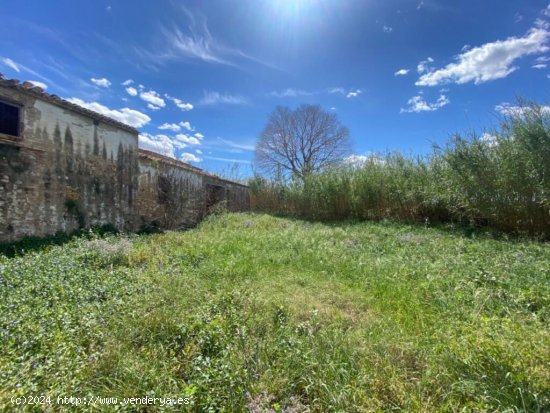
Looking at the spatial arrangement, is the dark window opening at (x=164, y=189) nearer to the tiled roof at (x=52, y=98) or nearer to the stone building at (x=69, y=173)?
the stone building at (x=69, y=173)

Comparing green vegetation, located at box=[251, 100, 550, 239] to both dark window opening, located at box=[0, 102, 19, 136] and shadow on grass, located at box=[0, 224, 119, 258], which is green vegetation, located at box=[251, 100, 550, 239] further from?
dark window opening, located at box=[0, 102, 19, 136]

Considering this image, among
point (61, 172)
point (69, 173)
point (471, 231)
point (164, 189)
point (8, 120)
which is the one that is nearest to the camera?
point (8, 120)

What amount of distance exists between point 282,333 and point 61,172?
23.9 feet

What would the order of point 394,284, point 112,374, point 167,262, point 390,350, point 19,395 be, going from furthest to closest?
point 167,262, point 394,284, point 390,350, point 112,374, point 19,395

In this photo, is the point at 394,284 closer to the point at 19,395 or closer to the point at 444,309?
the point at 444,309

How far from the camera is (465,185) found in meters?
8.25

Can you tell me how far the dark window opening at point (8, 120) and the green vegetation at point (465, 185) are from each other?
1066cm

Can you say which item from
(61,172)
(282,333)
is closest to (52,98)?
(61,172)

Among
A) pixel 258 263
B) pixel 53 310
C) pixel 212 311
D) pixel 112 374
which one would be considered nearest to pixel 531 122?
pixel 258 263

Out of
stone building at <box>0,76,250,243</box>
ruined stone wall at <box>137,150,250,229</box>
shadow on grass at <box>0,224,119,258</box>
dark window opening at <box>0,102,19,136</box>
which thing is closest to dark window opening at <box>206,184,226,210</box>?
ruined stone wall at <box>137,150,250,229</box>

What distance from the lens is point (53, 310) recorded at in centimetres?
309

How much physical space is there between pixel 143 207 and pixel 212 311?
7.72 meters

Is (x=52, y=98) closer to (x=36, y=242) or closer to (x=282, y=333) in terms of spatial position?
(x=36, y=242)

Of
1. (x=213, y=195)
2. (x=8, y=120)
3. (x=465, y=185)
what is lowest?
(x=465, y=185)
